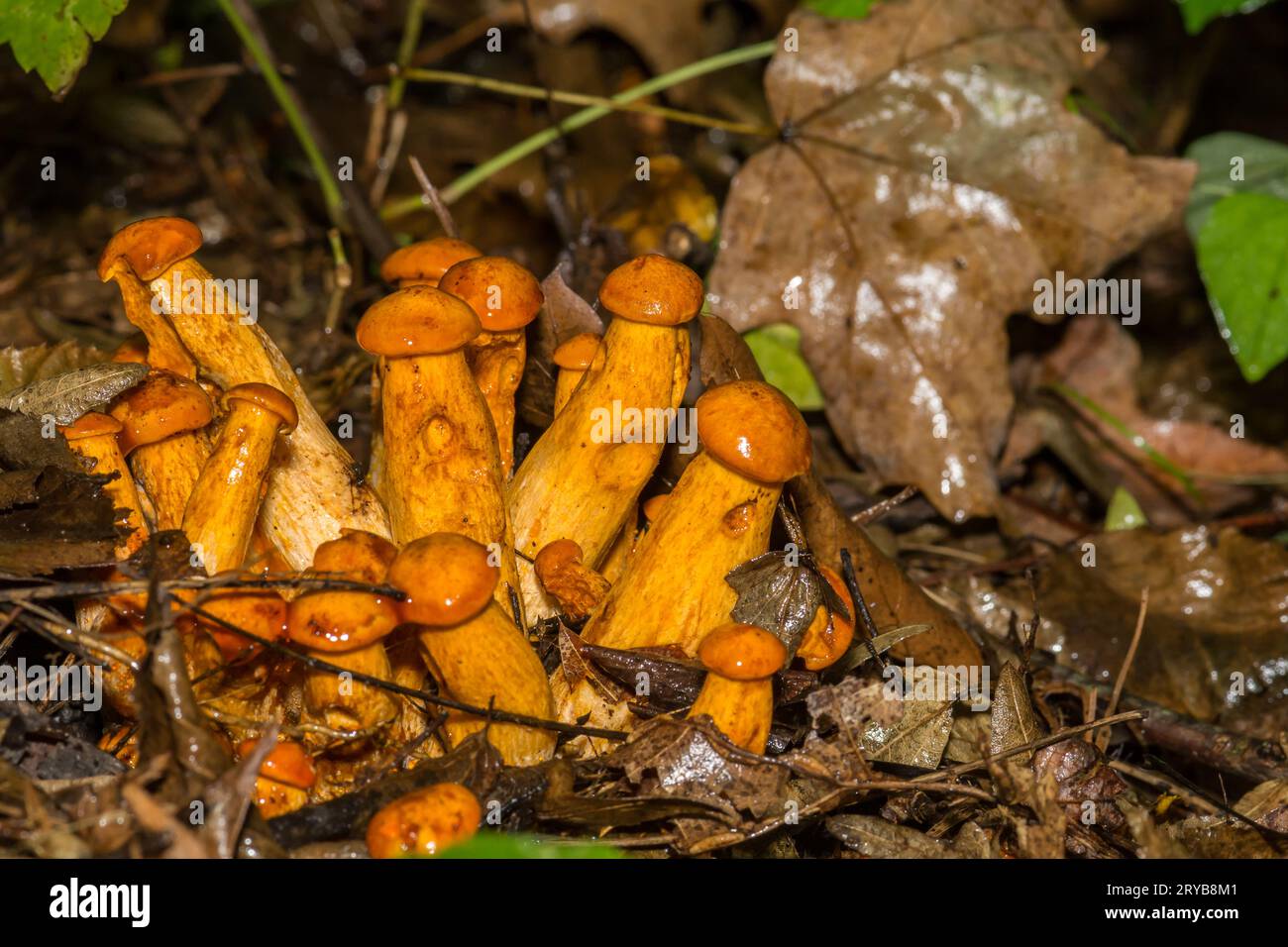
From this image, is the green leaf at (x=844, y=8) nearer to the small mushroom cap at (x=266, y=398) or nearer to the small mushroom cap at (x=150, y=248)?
the small mushroom cap at (x=150, y=248)

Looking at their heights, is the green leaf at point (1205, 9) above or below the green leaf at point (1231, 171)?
above

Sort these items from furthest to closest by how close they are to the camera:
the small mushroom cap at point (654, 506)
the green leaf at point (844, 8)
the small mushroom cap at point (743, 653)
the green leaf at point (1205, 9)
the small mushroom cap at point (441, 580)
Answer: the green leaf at point (1205, 9) → the green leaf at point (844, 8) → the small mushroom cap at point (654, 506) → the small mushroom cap at point (743, 653) → the small mushroom cap at point (441, 580)

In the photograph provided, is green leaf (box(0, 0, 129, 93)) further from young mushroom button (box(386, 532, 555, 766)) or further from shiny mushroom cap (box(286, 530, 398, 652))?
young mushroom button (box(386, 532, 555, 766))

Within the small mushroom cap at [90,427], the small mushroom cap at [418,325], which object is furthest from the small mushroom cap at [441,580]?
the small mushroom cap at [90,427]

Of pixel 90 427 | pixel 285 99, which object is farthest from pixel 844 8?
pixel 90 427

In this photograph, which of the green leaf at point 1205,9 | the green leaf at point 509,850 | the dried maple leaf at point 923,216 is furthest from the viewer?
the green leaf at point 1205,9

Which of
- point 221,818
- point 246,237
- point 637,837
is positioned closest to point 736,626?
point 637,837

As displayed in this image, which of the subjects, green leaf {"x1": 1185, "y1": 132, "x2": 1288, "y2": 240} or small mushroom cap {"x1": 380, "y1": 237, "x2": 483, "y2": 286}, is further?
green leaf {"x1": 1185, "y1": 132, "x2": 1288, "y2": 240}

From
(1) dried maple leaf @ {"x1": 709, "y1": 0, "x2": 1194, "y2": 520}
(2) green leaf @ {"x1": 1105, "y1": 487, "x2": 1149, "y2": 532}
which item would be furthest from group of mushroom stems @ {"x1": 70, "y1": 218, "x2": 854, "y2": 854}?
(2) green leaf @ {"x1": 1105, "y1": 487, "x2": 1149, "y2": 532}

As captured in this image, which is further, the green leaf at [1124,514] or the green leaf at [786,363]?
the green leaf at [1124,514]
